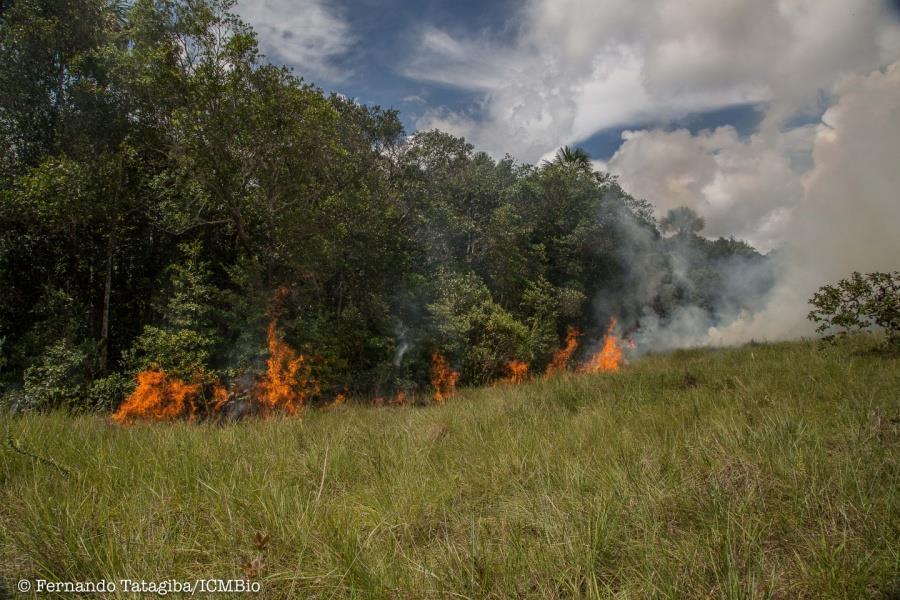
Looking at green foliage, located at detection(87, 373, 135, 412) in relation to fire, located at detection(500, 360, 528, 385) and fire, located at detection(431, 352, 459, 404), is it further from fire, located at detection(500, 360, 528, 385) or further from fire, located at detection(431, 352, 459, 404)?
fire, located at detection(500, 360, 528, 385)

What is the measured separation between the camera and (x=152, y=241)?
43.5 ft

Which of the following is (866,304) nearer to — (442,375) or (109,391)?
(442,375)

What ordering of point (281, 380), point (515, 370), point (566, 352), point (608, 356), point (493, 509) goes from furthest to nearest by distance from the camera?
point (566, 352)
point (608, 356)
point (515, 370)
point (281, 380)
point (493, 509)

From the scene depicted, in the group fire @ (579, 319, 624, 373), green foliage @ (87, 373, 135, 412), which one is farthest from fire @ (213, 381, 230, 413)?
fire @ (579, 319, 624, 373)

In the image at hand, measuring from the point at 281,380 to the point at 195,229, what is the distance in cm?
543

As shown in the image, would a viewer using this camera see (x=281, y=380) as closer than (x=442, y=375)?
Yes

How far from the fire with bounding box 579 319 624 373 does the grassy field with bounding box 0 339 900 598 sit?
1200 cm

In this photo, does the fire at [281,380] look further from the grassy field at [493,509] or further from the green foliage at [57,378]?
the grassy field at [493,509]

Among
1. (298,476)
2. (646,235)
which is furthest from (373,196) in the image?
(646,235)

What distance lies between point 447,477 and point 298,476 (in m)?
1.40

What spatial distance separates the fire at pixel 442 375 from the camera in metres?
15.9

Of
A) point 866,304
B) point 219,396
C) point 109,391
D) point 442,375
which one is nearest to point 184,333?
point 219,396

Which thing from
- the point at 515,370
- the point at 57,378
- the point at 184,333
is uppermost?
the point at 184,333

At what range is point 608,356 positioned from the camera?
2017 cm
